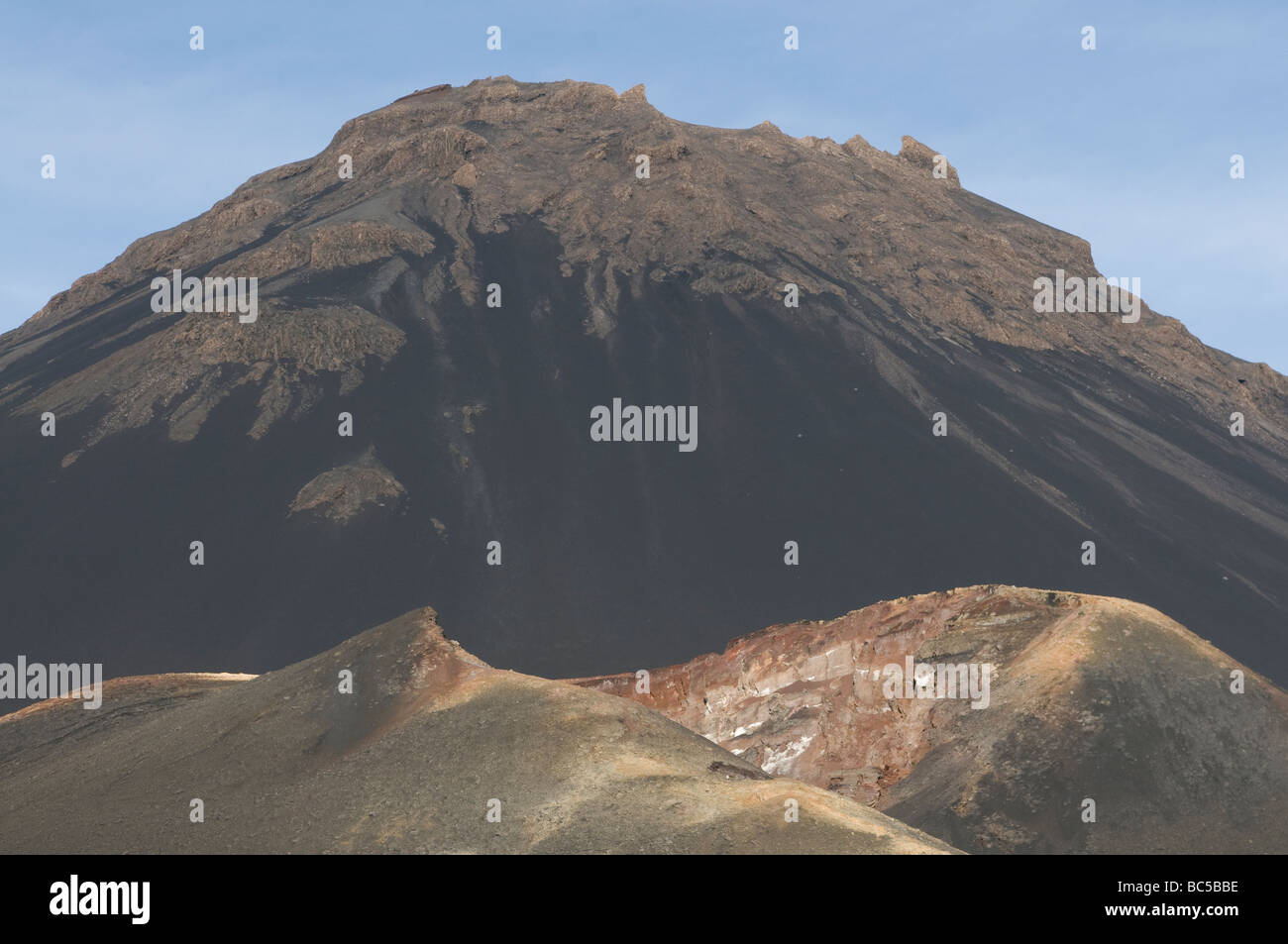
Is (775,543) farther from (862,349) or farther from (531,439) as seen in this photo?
(862,349)

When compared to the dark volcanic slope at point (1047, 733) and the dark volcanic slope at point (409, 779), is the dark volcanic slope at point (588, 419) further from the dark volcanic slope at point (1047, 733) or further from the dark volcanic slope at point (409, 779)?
the dark volcanic slope at point (409, 779)

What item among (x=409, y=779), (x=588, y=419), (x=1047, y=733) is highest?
(x=588, y=419)

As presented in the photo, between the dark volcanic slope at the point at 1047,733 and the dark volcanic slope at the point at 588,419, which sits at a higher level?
the dark volcanic slope at the point at 588,419

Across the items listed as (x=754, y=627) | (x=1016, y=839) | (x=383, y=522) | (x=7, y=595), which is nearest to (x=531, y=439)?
(x=383, y=522)

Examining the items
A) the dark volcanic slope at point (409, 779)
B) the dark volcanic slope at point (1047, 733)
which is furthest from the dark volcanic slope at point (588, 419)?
the dark volcanic slope at point (409, 779)

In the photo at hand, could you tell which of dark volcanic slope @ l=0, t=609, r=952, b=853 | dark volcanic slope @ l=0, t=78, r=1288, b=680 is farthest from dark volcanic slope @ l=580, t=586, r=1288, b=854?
dark volcanic slope @ l=0, t=78, r=1288, b=680

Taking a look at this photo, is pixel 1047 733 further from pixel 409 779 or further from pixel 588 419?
pixel 588 419

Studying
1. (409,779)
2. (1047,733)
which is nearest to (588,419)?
(1047,733)
